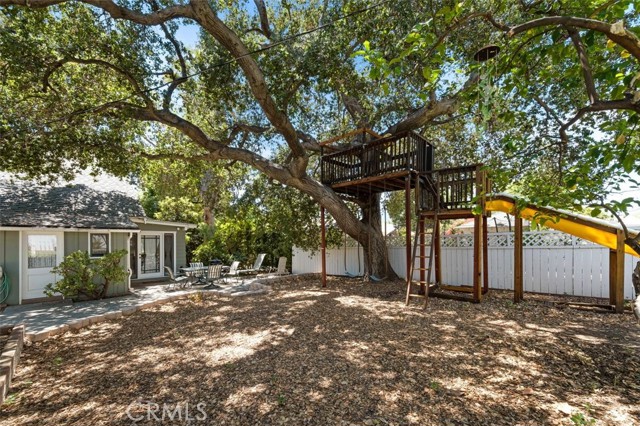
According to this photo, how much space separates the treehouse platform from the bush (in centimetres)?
698

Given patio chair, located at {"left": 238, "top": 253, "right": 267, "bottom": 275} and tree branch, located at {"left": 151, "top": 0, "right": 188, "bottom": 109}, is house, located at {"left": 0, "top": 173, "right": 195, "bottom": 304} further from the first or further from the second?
tree branch, located at {"left": 151, "top": 0, "right": 188, "bottom": 109}

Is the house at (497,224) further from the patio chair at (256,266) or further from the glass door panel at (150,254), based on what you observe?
the glass door panel at (150,254)

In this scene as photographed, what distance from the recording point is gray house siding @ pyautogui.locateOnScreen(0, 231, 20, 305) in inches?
326

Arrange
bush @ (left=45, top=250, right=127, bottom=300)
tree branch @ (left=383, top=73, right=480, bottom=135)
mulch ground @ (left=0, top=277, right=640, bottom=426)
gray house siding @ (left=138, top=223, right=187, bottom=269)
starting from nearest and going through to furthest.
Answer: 1. mulch ground @ (left=0, top=277, right=640, bottom=426)
2. bush @ (left=45, top=250, right=127, bottom=300)
3. tree branch @ (left=383, top=73, right=480, bottom=135)
4. gray house siding @ (left=138, top=223, right=187, bottom=269)

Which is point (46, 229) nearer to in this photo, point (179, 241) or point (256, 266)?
point (179, 241)

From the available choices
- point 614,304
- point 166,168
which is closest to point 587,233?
point 614,304

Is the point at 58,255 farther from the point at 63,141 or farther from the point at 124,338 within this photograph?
the point at 124,338

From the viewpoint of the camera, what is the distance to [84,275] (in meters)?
8.39

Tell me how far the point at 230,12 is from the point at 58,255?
30.8 ft

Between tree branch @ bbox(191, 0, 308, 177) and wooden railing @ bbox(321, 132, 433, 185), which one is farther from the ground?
tree branch @ bbox(191, 0, 308, 177)

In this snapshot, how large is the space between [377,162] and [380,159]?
5.1 inches

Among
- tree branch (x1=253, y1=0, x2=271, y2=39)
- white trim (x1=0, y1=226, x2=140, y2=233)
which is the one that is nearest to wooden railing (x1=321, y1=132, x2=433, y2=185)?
tree branch (x1=253, y1=0, x2=271, y2=39)

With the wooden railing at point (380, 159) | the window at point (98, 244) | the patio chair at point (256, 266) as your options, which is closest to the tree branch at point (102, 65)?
the window at point (98, 244)

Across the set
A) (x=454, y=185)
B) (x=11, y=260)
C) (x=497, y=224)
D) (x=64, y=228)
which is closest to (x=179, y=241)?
(x=64, y=228)
